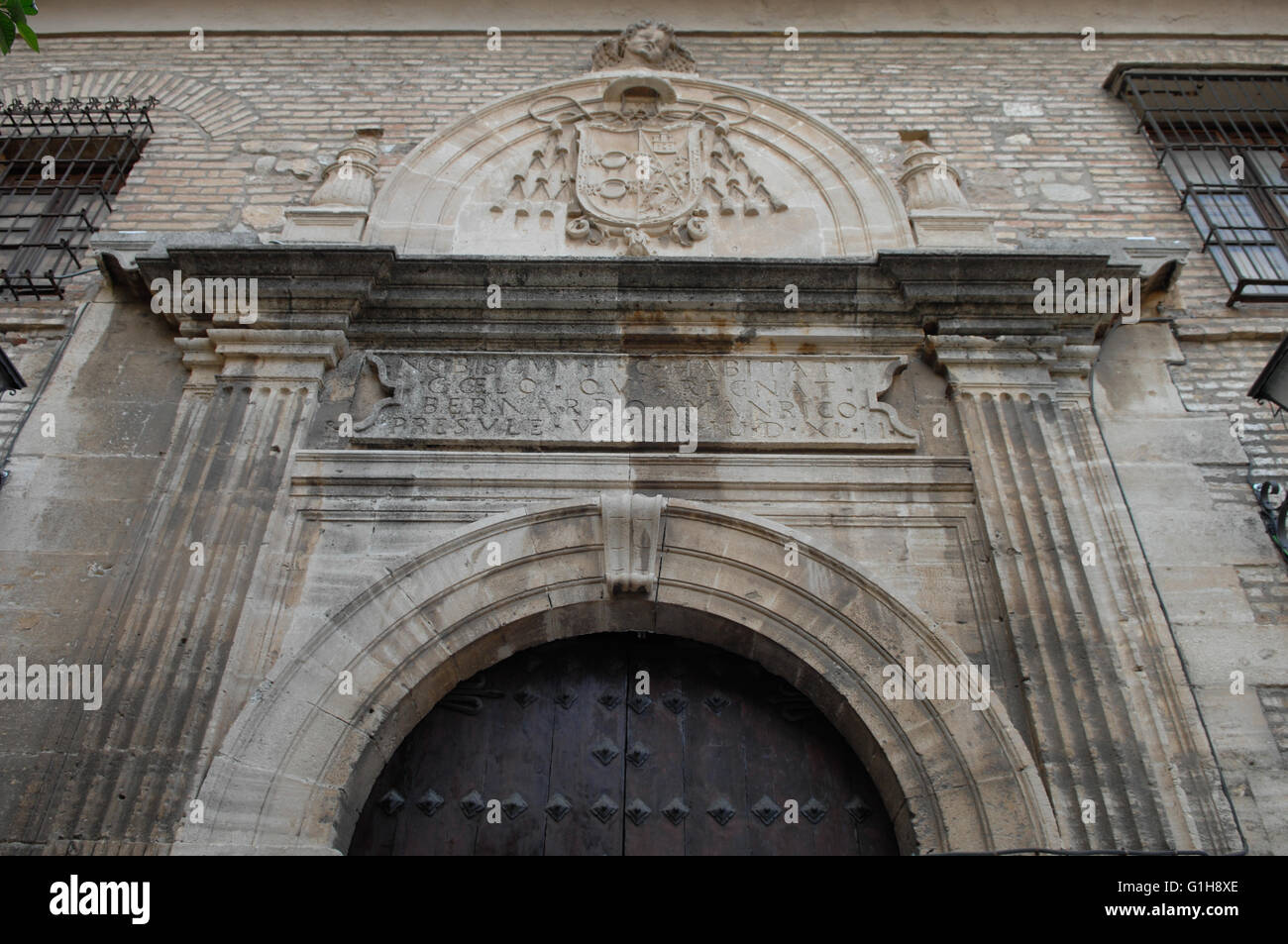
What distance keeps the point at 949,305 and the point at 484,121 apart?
2.91 metres

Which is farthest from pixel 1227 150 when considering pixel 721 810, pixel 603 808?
pixel 603 808

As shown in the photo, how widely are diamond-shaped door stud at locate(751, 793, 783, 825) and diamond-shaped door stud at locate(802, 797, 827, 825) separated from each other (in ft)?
0.32

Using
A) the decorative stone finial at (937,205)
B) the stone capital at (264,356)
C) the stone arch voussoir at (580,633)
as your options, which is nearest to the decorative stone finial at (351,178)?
the stone capital at (264,356)

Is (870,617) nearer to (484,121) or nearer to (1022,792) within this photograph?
(1022,792)

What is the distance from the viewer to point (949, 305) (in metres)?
4.34

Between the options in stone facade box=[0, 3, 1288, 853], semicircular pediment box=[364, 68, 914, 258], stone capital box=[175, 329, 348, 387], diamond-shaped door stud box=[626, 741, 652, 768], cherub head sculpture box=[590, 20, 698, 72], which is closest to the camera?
stone facade box=[0, 3, 1288, 853]

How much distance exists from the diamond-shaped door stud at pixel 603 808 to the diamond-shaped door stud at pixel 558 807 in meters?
0.09

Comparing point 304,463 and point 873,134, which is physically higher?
point 873,134

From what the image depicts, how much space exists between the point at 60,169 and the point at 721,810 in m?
5.36

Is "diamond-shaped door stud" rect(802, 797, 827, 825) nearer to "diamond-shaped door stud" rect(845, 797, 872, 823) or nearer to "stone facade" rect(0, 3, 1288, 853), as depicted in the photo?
"diamond-shaped door stud" rect(845, 797, 872, 823)

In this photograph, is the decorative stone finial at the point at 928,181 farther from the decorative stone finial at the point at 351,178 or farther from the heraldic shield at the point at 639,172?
the decorative stone finial at the point at 351,178

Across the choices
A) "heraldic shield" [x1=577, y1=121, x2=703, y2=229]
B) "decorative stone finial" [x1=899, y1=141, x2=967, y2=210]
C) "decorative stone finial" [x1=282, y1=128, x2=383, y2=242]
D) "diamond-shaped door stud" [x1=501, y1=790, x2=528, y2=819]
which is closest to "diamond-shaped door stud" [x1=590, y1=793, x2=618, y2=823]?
"diamond-shaped door stud" [x1=501, y1=790, x2=528, y2=819]

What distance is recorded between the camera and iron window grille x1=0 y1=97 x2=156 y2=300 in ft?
17.1
